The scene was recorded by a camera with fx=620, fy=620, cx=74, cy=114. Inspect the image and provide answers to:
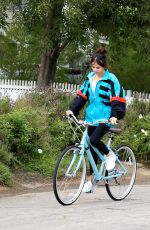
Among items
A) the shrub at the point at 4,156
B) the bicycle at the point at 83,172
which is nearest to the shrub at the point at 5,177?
the shrub at the point at 4,156

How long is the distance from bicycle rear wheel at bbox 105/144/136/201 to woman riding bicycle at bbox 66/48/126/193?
0.32 m

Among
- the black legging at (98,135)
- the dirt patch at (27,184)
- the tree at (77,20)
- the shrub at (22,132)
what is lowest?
the dirt patch at (27,184)

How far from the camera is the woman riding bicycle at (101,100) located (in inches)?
298

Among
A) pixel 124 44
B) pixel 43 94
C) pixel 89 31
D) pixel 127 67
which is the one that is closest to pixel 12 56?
pixel 127 67

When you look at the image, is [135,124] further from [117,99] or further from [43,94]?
[117,99]

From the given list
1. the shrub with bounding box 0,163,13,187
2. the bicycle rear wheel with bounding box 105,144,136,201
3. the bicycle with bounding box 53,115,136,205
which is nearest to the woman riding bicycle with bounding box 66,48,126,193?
the bicycle with bounding box 53,115,136,205

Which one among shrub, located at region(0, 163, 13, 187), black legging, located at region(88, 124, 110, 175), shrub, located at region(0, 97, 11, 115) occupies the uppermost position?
black legging, located at region(88, 124, 110, 175)

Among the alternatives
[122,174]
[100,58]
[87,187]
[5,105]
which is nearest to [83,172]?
[87,187]

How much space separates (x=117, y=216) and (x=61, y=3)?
926 centimetres

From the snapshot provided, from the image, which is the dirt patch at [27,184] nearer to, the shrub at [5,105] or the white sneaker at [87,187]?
the white sneaker at [87,187]

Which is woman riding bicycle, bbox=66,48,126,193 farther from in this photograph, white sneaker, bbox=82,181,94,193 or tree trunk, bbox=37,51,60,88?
tree trunk, bbox=37,51,60,88

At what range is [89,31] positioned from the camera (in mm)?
16344

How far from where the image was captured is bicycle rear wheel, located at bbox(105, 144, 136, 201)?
809 centimetres

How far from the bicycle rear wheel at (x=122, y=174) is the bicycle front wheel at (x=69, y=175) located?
476mm
